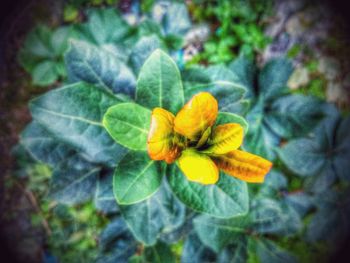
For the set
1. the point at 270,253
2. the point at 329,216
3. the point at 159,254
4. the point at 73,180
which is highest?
the point at 73,180

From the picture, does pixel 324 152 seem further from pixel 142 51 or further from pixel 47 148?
pixel 47 148

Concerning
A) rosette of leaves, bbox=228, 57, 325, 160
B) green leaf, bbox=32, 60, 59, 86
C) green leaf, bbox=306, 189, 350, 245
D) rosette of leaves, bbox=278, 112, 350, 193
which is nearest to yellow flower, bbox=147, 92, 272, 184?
rosette of leaves, bbox=228, 57, 325, 160

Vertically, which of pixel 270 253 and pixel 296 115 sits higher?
pixel 296 115

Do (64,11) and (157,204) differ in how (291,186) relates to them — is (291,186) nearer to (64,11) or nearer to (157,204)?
(157,204)

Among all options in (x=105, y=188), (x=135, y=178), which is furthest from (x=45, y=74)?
(x=135, y=178)

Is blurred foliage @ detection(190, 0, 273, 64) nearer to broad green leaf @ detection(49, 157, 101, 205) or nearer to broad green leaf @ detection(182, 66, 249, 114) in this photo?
broad green leaf @ detection(182, 66, 249, 114)

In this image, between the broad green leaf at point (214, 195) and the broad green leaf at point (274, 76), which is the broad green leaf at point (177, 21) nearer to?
the broad green leaf at point (274, 76)

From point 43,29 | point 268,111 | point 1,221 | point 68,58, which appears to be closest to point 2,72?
point 43,29
